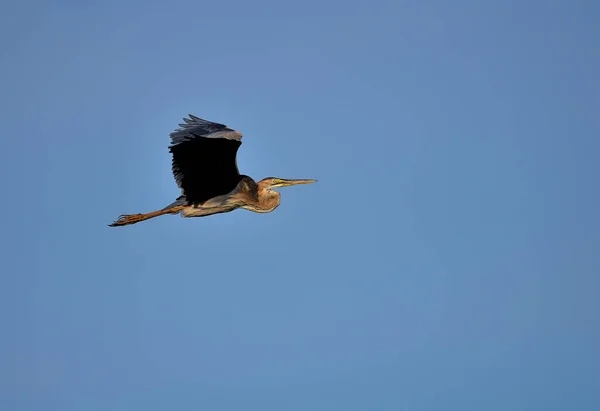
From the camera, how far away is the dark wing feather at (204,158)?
21.6 metres

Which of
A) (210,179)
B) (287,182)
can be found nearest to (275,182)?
(287,182)

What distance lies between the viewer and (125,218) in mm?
23781

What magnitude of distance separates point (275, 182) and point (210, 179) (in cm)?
168

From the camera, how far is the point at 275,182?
78.3 feet

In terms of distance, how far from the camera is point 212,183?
22734 mm

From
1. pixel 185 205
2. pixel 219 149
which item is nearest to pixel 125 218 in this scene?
pixel 185 205

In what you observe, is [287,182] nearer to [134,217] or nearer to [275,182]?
[275,182]

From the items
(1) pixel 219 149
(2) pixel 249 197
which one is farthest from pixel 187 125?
(2) pixel 249 197

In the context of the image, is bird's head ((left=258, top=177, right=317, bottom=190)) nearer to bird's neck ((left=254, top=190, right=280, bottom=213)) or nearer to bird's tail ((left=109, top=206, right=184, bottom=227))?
bird's neck ((left=254, top=190, right=280, bottom=213))

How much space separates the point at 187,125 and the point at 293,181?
2.97 meters

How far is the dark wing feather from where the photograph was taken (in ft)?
70.8

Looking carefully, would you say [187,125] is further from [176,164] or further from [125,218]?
[125,218]

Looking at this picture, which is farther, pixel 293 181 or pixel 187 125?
pixel 293 181

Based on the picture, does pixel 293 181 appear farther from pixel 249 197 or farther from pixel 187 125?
pixel 187 125
